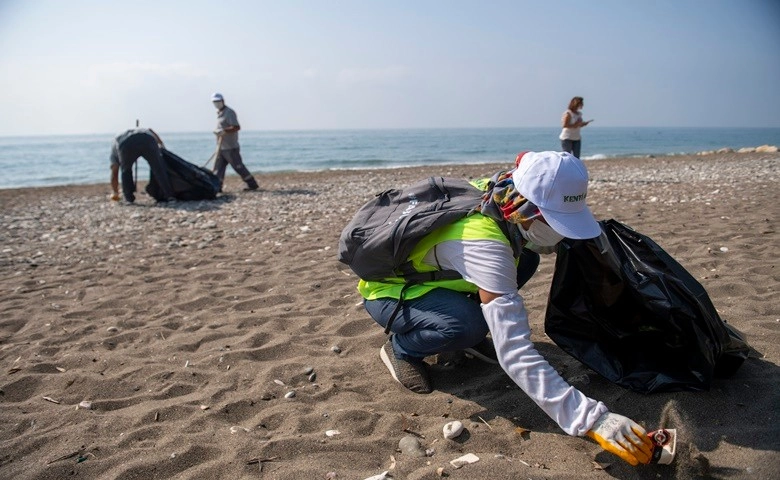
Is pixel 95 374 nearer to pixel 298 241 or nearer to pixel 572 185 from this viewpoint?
pixel 572 185

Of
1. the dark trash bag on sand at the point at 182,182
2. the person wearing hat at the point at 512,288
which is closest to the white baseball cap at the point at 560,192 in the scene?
the person wearing hat at the point at 512,288

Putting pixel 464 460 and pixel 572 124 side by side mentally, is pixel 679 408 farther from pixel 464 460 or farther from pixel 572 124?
pixel 572 124

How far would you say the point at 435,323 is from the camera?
8.90 ft

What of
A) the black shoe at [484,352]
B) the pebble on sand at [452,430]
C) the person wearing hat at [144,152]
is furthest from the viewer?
the person wearing hat at [144,152]

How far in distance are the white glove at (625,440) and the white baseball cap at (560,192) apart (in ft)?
2.35

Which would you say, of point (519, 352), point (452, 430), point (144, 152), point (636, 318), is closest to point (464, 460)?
point (452, 430)

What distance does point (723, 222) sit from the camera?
225 inches

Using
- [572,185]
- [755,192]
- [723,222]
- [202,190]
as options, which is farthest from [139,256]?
[755,192]

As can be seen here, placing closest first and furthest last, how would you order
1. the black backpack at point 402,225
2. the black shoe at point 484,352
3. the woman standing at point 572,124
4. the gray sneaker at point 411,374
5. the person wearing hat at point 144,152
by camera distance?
1. the black backpack at point 402,225
2. the gray sneaker at point 411,374
3. the black shoe at point 484,352
4. the person wearing hat at point 144,152
5. the woman standing at point 572,124

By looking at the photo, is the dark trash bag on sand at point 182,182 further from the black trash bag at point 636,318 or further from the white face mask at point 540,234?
the white face mask at point 540,234

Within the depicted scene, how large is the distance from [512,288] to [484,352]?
1017mm

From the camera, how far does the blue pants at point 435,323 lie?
2.67 m

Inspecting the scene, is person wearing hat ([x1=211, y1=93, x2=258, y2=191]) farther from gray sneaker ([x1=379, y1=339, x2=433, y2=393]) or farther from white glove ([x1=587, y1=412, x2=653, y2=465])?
white glove ([x1=587, y1=412, x2=653, y2=465])

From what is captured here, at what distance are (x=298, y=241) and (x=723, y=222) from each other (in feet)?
14.8
